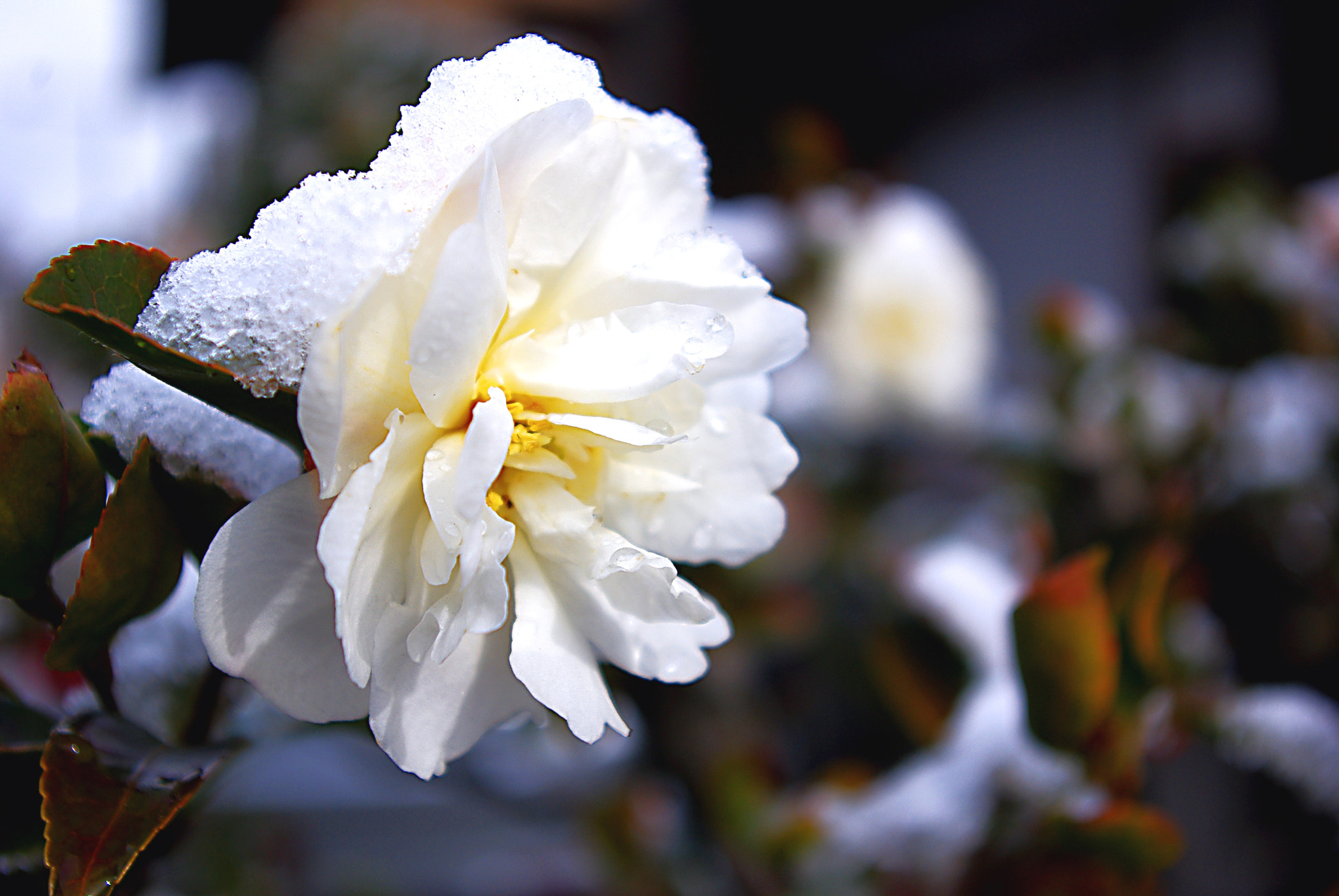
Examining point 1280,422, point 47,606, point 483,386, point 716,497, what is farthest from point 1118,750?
point 1280,422

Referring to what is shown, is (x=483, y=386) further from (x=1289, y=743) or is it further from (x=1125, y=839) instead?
(x=1289, y=743)

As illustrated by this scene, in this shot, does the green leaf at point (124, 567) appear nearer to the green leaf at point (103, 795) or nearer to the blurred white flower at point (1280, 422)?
the green leaf at point (103, 795)

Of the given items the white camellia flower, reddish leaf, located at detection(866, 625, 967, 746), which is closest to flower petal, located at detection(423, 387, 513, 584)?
the white camellia flower

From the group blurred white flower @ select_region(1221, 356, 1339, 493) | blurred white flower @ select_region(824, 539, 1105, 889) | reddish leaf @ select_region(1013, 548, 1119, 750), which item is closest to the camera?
reddish leaf @ select_region(1013, 548, 1119, 750)

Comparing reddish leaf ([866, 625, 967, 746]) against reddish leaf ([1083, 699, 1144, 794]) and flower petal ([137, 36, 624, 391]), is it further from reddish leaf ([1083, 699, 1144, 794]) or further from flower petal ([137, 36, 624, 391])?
flower petal ([137, 36, 624, 391])

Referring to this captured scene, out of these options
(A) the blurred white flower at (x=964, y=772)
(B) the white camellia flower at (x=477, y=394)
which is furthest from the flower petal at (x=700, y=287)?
A: (A) the blurred white flower at (x=964, y=772)

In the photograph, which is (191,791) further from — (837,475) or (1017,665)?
(837,475)
